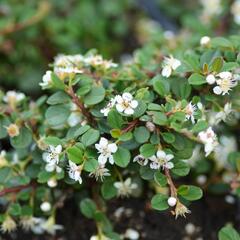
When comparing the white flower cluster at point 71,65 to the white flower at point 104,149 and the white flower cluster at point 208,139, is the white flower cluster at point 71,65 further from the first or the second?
the white flower cluster at point 208,139

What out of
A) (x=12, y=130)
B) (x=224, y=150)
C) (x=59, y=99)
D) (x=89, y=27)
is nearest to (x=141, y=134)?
(x=59, y=99)

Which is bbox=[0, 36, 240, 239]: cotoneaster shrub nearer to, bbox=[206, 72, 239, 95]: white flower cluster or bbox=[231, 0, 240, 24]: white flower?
bbox=[206, 72, 239, 95]: white flower cluster

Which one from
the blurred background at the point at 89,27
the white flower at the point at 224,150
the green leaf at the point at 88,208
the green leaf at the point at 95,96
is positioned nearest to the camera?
the green leaf at the point at 95,96

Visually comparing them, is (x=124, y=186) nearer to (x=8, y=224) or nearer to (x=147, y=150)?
(x=147, y=150)

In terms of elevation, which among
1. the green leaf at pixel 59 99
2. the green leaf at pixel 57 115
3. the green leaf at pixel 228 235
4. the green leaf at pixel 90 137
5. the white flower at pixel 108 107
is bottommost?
the green leaf at pixel 228 235

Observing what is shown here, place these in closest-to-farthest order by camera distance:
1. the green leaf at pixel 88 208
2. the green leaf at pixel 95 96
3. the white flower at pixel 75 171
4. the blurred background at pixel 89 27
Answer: the white flower at pixel 75 171 → the green leaf at pixel 95 96 → the green leaf at pixel 88 208 → the blurred background at pixel 89 27

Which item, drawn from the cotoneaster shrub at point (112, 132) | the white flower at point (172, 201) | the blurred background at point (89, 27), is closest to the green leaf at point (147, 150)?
the cotoneaster shrub at point (112, 132)
